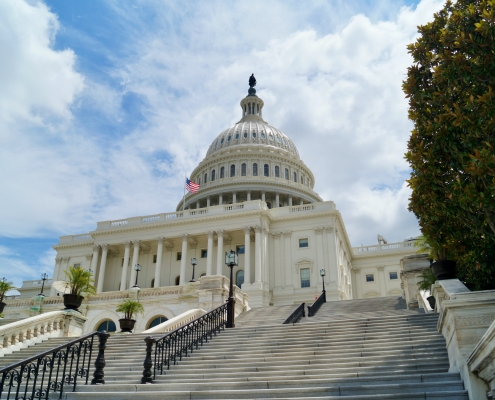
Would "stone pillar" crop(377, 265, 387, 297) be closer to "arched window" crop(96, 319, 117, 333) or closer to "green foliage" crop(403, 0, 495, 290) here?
"arched window" crop(96, 319, 117, 333)

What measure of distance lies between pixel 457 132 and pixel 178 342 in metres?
10.7

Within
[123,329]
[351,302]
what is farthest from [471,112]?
[351,302]

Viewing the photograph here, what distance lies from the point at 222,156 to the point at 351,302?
5655 cm

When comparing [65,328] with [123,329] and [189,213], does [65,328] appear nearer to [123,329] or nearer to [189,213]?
[123,329]

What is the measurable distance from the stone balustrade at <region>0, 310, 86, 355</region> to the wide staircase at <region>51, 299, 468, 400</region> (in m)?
4.58

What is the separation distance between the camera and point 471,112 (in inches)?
389

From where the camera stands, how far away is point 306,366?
12.2 metres

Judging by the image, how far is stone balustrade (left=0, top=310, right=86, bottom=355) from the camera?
1853cm

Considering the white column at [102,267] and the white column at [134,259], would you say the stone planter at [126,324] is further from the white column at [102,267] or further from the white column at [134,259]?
the white column at [102,267]

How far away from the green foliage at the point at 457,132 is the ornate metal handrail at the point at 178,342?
27.2 feet

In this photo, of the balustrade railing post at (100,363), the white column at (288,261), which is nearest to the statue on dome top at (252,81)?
the white column at (288,261)

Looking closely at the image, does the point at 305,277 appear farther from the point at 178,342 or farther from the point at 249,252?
the point at 178,342

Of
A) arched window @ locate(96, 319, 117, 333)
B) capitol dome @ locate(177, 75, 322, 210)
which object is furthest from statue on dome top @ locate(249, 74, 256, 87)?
arched window @ locate(96, 319, 117, 333)

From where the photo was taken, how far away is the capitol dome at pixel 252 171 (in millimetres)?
78750
